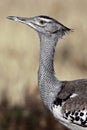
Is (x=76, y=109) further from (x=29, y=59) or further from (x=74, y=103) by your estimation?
(x=29, y=59)

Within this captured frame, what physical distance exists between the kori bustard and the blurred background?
124 inches

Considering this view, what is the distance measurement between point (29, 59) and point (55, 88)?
3608 mm

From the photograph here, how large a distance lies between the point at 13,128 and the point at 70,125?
10.7 ft

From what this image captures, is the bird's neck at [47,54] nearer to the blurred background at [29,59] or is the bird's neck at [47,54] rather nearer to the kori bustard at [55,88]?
the kori bustard at [55,88]

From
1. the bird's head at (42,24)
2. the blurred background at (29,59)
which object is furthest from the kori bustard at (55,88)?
the blurred background at (29,59)

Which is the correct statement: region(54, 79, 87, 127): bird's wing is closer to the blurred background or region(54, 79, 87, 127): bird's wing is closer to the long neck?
the long neck

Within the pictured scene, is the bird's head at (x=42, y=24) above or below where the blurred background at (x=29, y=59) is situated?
above

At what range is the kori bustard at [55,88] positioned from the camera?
662 cm

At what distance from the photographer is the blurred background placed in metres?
10.1

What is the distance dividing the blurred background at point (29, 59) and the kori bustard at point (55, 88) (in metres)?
3.14

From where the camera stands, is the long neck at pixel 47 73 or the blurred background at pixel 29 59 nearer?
the long neck at pixel 47 73

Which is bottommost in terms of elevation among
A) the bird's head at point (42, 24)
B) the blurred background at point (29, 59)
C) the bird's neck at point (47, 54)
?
the blurred background at point (29, 59)

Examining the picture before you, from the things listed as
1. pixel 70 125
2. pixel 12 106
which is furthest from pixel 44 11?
pixel 70 125

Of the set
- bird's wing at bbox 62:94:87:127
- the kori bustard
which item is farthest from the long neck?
bird's wing at bbox 62:94:87:127
